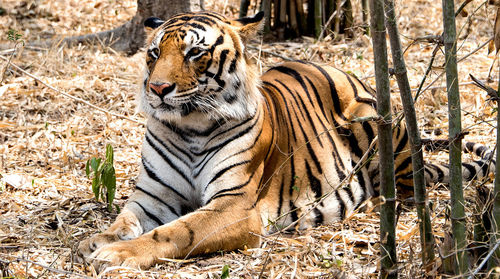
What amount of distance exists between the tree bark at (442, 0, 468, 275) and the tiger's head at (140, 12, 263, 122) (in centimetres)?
168

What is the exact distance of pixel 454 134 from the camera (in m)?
2.42

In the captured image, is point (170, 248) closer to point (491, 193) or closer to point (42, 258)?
point (42, 258)

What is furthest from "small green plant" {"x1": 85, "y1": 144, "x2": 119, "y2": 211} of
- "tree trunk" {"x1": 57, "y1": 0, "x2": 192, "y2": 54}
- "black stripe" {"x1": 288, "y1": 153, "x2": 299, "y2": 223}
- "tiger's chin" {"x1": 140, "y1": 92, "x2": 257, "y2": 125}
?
"tree trunk" {"x1": 57, "y1": 0, "x2": 192, "y2": 54}

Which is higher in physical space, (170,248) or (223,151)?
(223,151)

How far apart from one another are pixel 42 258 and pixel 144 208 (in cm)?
70

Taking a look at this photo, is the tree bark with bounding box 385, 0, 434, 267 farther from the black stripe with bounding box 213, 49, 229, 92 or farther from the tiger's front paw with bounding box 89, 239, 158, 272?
the black stripe with bounding box 213, 49, 229, 92

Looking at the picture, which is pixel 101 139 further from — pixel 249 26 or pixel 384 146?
pixel 384 146

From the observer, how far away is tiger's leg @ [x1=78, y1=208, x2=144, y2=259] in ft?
11.5

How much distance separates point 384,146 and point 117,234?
172cm

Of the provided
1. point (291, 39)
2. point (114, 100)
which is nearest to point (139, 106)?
point (114, 100)

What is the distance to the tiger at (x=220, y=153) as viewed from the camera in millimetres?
3643

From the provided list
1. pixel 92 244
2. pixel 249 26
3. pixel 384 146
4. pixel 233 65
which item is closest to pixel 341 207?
pixel 233 65

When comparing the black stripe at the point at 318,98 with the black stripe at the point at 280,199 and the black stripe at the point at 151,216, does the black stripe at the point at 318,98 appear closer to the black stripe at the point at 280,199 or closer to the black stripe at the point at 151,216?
the black stripe at the point at 280,199

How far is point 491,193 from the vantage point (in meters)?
2.69
